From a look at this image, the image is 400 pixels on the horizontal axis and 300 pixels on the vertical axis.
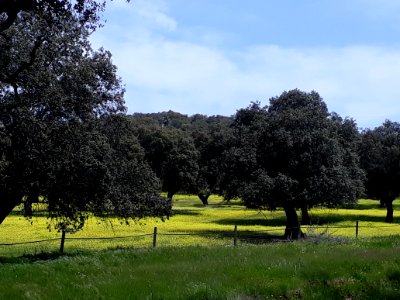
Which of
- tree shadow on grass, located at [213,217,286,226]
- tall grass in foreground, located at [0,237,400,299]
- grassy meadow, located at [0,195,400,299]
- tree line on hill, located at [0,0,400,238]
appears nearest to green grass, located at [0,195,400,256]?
tree shadow on grass, located at [213,217,286,226]

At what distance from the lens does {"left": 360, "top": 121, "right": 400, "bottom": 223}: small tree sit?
56.3 m

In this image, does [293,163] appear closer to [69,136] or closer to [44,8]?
[69,136]

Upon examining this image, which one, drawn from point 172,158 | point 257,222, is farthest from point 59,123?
point 172,158

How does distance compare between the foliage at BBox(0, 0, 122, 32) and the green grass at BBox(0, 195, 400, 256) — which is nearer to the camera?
the foliage at BBox(0, 0, 122, 32)

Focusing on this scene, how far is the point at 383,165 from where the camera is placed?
5641 cm

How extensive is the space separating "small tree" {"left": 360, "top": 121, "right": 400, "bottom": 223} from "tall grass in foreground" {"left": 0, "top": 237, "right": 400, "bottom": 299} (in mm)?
45313

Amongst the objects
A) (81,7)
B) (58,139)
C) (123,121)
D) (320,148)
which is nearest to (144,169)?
(123,121)

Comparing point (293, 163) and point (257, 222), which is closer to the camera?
point (293, 163)

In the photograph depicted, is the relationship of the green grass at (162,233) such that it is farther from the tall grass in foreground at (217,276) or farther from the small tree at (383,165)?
the tall grass in foreground at (217,276)

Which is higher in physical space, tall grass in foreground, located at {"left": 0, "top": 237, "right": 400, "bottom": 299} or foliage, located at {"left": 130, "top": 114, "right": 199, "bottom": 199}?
foliage, located at {"left": 130, "top": 114, "right": 199, "bottom": 199}

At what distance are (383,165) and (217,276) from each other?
49944mm

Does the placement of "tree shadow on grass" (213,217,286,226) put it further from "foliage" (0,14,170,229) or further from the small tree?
"foliage" (0,14,170,229)

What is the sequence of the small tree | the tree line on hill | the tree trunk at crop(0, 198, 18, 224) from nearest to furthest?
the tree line on hill → the tree trunk at crop(0, 198, 18, 224) → the small tree

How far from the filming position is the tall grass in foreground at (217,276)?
384 inches
